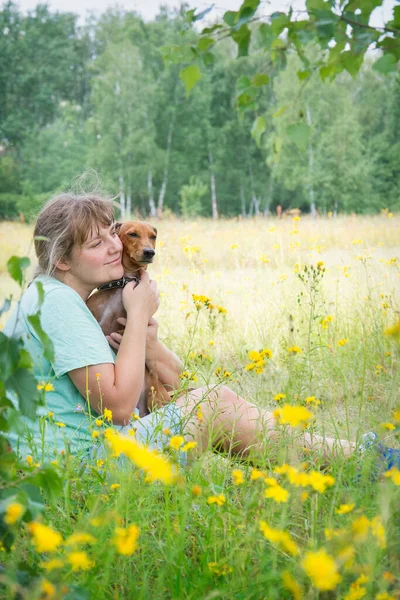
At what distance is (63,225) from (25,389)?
1.21 metres

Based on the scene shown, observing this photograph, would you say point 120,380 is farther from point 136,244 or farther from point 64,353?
point 136,244

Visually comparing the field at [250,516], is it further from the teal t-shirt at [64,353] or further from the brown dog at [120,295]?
the brown dog at [120,295]

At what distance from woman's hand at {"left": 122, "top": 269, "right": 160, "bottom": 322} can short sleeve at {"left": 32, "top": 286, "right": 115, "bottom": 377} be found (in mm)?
260

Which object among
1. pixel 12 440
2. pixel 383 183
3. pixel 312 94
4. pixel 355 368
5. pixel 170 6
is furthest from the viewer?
pixel 170 6

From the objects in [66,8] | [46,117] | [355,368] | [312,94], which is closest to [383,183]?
[312,94]

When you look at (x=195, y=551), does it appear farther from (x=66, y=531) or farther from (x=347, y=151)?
(x=347, y=151)

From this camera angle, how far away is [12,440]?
1.87 m

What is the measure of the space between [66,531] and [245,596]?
455 millimetres

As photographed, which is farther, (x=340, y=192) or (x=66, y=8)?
(x=66, y=8)

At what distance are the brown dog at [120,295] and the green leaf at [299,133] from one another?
1.23 meters

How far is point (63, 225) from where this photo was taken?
2133 millimetres

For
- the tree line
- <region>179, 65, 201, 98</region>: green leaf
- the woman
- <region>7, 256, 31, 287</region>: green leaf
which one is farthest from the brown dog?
the tree line

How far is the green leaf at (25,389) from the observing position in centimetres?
102

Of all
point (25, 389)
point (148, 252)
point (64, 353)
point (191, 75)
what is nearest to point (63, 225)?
point (64, 353)
